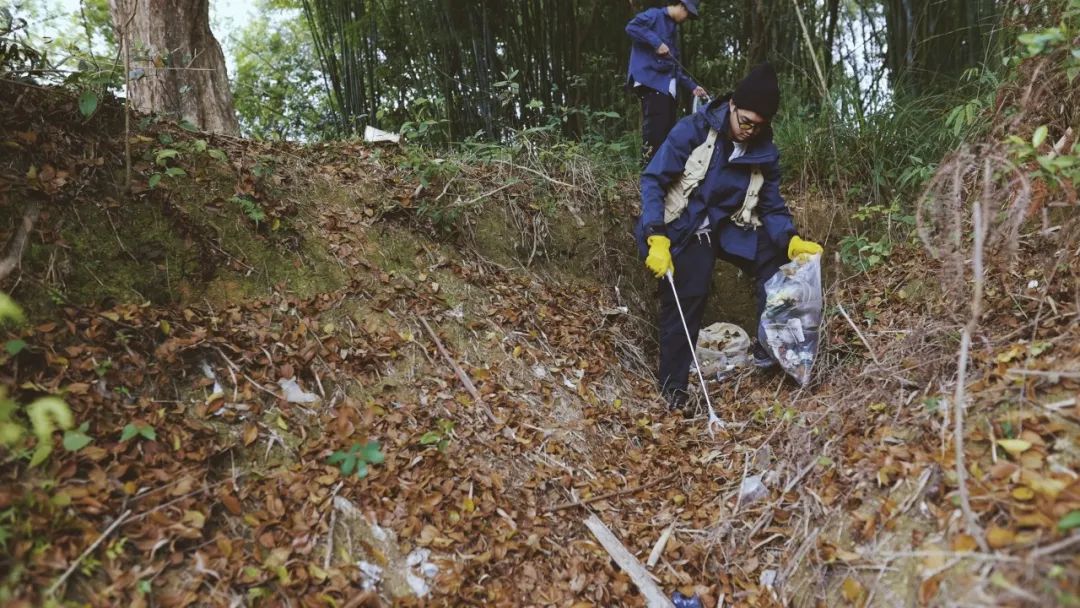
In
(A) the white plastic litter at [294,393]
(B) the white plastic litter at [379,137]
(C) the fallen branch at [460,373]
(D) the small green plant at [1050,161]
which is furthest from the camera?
(B) the white plastic litter at [379,137]

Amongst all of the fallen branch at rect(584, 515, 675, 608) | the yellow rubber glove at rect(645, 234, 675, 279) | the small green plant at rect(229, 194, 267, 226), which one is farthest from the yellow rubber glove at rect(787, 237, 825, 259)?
the small green plant at rect(229, 194, 267, 226)

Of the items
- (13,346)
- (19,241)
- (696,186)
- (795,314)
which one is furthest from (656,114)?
(13,346)

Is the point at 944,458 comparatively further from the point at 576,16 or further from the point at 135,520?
the point at 576,16

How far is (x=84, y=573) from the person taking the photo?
5.15ft

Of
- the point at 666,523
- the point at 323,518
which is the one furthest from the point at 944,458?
the point at 323,518

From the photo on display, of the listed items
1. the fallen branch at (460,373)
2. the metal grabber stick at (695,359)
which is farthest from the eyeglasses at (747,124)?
the fallen branch at (460,373)

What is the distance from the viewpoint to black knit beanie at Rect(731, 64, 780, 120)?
2871mm

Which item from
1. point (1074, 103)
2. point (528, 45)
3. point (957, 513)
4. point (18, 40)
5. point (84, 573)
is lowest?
point (957, 513)

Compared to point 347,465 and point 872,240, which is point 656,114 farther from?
point 347,465

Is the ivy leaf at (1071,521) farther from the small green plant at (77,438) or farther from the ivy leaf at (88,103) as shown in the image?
the ivy leaf at (88,103)

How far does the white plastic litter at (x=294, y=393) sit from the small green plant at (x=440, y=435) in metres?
0.44

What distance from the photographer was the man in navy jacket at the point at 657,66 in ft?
13.5

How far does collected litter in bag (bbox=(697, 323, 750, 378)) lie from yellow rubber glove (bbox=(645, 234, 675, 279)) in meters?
0.87

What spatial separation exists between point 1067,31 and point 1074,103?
416 mm
